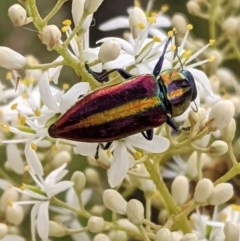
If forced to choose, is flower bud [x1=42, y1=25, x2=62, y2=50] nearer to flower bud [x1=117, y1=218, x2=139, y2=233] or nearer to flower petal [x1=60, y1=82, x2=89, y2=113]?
flower petal [x1=60, y1=82, x2=89, y2=113]

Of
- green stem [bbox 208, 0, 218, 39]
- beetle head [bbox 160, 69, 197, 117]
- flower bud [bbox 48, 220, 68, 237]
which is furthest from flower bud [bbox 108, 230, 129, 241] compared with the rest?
green stem [bbox 208, 0, 218, 39]

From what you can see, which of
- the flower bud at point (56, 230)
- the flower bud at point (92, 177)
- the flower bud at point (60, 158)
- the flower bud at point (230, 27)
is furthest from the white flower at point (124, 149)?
the flower bud at point (230, 27)

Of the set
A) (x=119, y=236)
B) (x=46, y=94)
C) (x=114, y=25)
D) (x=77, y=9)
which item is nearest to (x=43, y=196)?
(x=119, y=236)

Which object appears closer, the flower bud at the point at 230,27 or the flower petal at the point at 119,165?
the flower petal at the point at 119,165

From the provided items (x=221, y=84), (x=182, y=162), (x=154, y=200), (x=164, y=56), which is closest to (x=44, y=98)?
(x=164, y=56)

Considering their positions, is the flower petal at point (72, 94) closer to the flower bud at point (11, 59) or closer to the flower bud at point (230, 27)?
the flower bud at point (11, 59)
